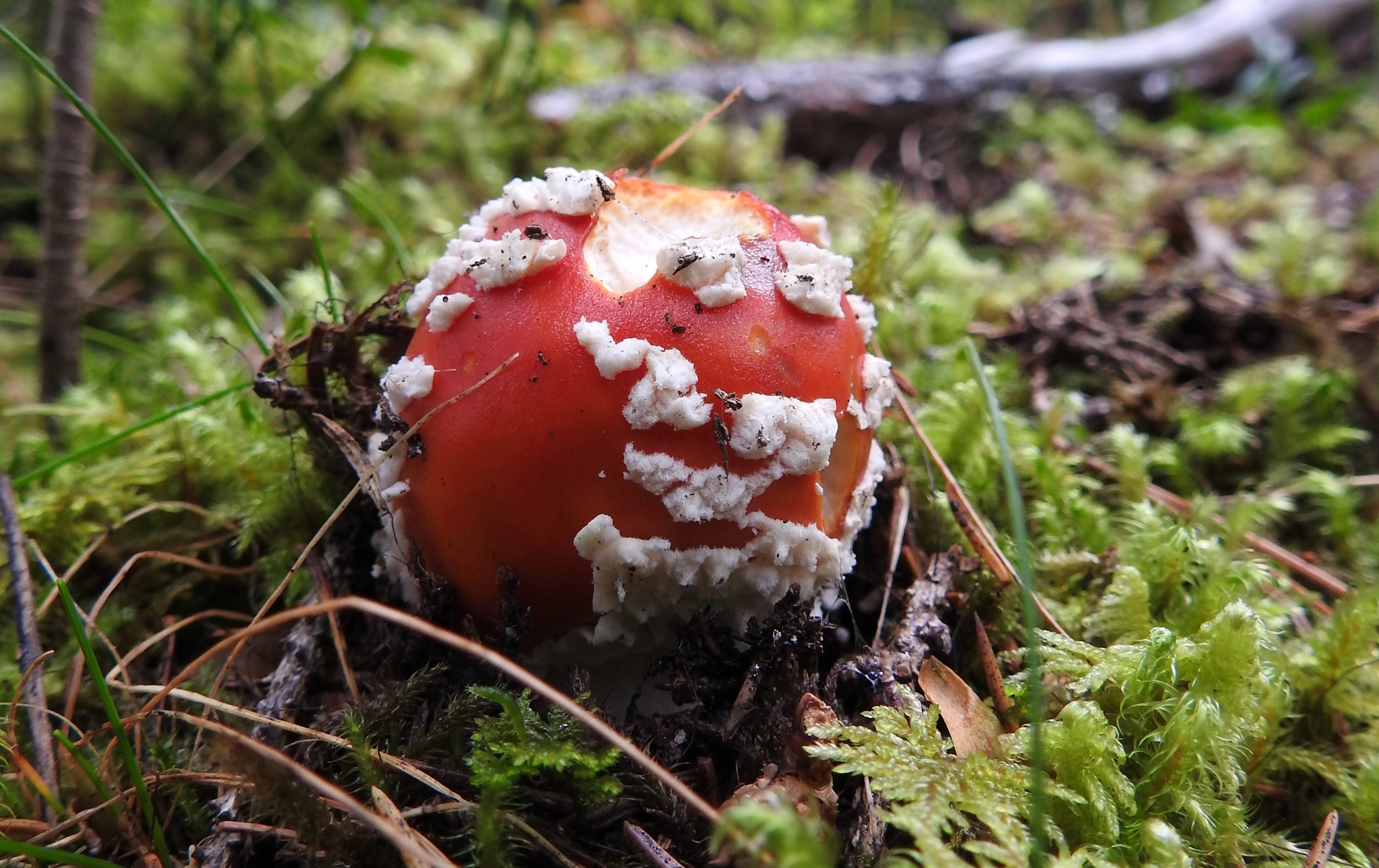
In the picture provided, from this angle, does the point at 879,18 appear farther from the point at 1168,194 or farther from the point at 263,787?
the point at 263,787

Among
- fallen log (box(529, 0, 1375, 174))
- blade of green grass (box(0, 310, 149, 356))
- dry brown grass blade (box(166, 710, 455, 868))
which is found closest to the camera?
dry brown grass blade (box(166, 710, 455, 868))

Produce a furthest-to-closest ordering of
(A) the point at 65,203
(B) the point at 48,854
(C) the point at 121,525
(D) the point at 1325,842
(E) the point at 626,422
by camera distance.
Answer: (A) the point at 65,203
(C) the point at 121,525
(D) the point at 1325,842
(E) the point at 626,422
(B) the point at 48,854

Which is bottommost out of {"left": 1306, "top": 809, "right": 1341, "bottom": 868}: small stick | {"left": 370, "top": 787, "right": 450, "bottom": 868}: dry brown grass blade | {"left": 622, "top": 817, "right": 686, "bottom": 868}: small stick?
{"left": 370, "top": 787, "right": 450, "bottom": 868}: dry brown grass blade

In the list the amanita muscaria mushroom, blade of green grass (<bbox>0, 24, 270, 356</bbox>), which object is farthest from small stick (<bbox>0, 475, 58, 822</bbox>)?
the amanita muscaria mushroom

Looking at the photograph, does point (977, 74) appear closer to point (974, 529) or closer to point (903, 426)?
point (903, 426)

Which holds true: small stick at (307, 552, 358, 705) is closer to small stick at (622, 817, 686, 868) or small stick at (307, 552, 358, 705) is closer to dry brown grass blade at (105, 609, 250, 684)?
dry brown grass blade at (105, 609, 250, 684)

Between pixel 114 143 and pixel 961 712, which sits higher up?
pixel 114 143

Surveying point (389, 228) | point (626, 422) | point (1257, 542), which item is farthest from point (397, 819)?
point (1257, 542)
